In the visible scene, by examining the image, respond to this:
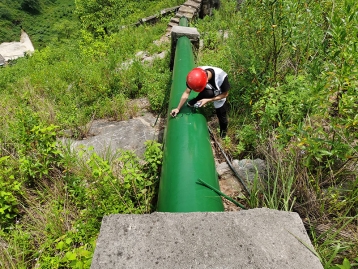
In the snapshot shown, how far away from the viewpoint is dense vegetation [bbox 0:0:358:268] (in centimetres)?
173

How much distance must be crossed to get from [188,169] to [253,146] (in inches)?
53.3

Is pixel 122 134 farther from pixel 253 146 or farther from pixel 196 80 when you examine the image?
pixel 253 146

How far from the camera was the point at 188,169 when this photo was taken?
5.57 feet

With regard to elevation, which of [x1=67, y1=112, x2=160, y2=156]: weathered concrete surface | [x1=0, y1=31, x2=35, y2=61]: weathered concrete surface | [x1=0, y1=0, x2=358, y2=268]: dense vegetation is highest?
[x1=0, y1=0, x2=358, y2=268]: dense vegetation

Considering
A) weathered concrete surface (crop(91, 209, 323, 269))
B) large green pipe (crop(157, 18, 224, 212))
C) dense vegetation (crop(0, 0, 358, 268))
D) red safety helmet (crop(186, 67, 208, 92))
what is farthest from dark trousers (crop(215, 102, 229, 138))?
weathered concrete surface (crop(91, 209, 323, 269))

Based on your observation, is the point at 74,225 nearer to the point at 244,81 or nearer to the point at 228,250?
the point at 228,250

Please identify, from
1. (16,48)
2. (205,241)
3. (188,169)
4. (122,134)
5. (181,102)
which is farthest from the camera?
(16,48)

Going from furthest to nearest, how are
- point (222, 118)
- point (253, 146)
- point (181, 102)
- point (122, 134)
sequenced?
point (122, 134)
point (222, 118)
point (253, 146)
point (181, 102)

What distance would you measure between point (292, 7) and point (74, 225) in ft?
9.86

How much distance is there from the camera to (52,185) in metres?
2.65

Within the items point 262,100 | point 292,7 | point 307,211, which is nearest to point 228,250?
point 307,211

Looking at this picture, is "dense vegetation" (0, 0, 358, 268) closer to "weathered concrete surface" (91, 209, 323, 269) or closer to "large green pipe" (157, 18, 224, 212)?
"weathered concrete surface" (91, 209, 323, 269)

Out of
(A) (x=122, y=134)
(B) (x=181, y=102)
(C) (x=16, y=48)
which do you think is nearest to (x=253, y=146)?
(B) (x=181, y=102)

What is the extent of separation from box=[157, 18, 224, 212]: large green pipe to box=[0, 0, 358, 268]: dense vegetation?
393 mm
